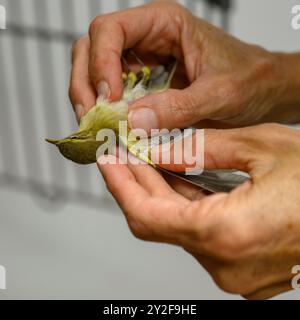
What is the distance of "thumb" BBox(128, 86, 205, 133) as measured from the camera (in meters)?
0.60

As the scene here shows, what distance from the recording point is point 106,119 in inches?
24.0

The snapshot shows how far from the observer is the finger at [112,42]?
644mm

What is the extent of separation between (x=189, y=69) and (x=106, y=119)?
178 millimetres

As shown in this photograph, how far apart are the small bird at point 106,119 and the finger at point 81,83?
0.04 metres

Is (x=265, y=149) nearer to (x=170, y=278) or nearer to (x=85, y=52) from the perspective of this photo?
(x=85, y=52)

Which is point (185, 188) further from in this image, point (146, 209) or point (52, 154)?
point (52, 154)

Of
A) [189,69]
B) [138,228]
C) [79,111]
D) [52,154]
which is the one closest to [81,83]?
[79,111]

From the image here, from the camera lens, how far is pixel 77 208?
58.2 inches

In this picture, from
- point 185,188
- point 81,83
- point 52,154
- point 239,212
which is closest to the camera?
point 239,212

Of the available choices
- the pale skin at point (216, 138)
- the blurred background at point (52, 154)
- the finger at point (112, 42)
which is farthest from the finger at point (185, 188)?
the blurred background at point (52, 154)

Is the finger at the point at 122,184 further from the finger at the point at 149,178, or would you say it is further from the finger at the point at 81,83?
the finger at the point at 81,83

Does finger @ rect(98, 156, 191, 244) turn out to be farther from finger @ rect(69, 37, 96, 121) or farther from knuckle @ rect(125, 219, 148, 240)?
finger @ rect(69, 37, 96, 121)

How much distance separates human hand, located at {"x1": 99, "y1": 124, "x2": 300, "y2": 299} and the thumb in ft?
0.21

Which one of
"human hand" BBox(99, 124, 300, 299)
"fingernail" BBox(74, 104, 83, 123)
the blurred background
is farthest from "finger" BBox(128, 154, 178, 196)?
the blurred background
